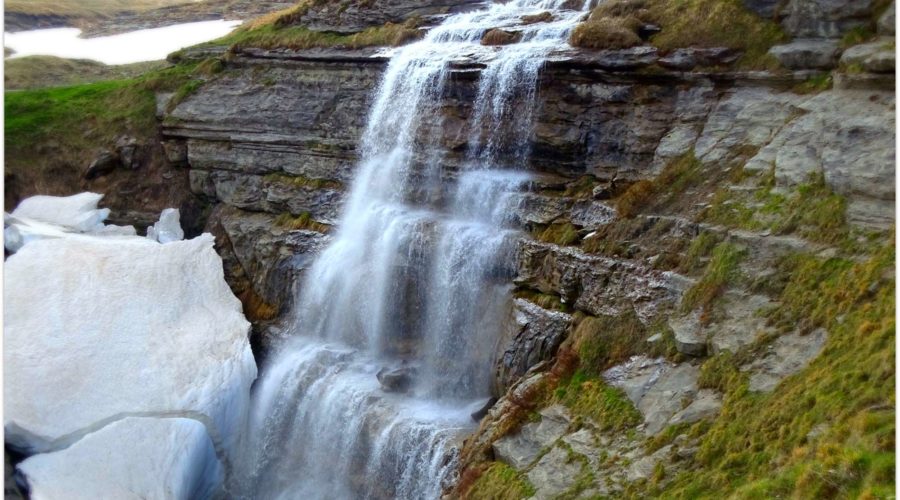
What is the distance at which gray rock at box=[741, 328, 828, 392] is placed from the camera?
52.3 ft

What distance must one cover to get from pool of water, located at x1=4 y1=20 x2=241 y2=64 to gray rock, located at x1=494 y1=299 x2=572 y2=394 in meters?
37.2

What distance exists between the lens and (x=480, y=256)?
78.9 ft

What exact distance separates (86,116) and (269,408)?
18796 millimetres

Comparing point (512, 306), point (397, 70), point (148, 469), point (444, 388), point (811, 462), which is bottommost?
point (148, 469)

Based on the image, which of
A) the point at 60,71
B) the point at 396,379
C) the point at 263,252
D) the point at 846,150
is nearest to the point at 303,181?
the point at 263,252

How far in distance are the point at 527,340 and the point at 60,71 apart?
121 feet

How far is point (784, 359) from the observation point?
16328 millimetres

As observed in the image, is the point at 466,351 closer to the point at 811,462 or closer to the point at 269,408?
the point at 269,408

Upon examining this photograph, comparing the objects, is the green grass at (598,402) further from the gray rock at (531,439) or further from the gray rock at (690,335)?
the gray rock at (690,335)

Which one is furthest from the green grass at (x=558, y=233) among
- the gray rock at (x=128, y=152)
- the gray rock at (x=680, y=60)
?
the gray rock at (x=128, y=152)

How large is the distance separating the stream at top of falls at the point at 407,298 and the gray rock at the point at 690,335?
17.8 ft

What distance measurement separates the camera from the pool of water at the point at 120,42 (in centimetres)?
5456

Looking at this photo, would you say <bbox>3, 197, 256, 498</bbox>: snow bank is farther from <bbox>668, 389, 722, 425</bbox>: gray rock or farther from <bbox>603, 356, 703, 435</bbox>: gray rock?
<bbox>668, 389, 722, 425</bbox>: gray rock

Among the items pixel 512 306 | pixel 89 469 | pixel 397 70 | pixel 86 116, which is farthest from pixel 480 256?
pixel 86 116
